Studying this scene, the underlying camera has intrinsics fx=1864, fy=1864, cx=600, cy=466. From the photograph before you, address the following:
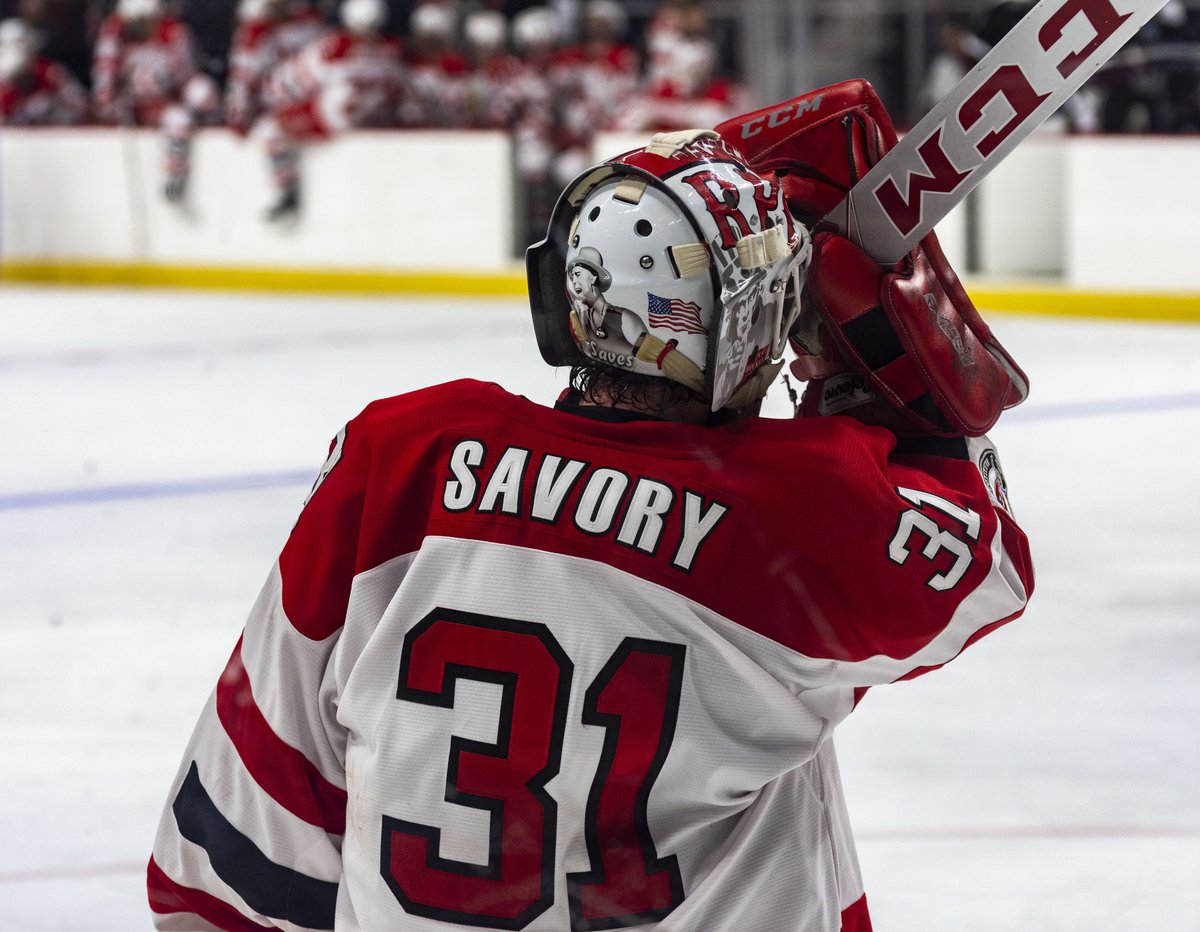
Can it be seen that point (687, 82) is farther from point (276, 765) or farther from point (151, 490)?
point (276, 765)

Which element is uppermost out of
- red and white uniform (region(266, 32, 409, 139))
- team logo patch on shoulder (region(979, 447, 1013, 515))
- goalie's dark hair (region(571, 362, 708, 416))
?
goalie's dark hair (region(571, 362, 708, 416))

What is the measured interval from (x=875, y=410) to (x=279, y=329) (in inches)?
294

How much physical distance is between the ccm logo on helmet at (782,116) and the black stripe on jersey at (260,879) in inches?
27.6

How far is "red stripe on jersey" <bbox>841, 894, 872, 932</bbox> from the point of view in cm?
141

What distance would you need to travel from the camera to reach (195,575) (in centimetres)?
396

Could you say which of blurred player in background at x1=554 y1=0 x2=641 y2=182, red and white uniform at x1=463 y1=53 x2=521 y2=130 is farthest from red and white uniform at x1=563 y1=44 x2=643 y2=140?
red and white uniform at x1=463 y1=53 x2=521 y2=130

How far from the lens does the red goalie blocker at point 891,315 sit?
1402 millimetres

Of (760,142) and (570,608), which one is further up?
(760,142)

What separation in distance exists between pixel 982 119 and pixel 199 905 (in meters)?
0.88

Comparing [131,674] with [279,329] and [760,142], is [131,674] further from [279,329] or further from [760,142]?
[279,329]

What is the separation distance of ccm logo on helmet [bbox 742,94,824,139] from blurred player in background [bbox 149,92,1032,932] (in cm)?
20

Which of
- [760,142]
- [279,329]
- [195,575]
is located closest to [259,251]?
[279,329]

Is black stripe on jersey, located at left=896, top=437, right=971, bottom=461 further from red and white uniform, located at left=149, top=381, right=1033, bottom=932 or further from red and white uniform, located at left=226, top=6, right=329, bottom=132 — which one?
red and white uniform, located at left=226, top=6, right=329, bottom=132

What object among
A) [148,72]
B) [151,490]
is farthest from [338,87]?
[151,490]
